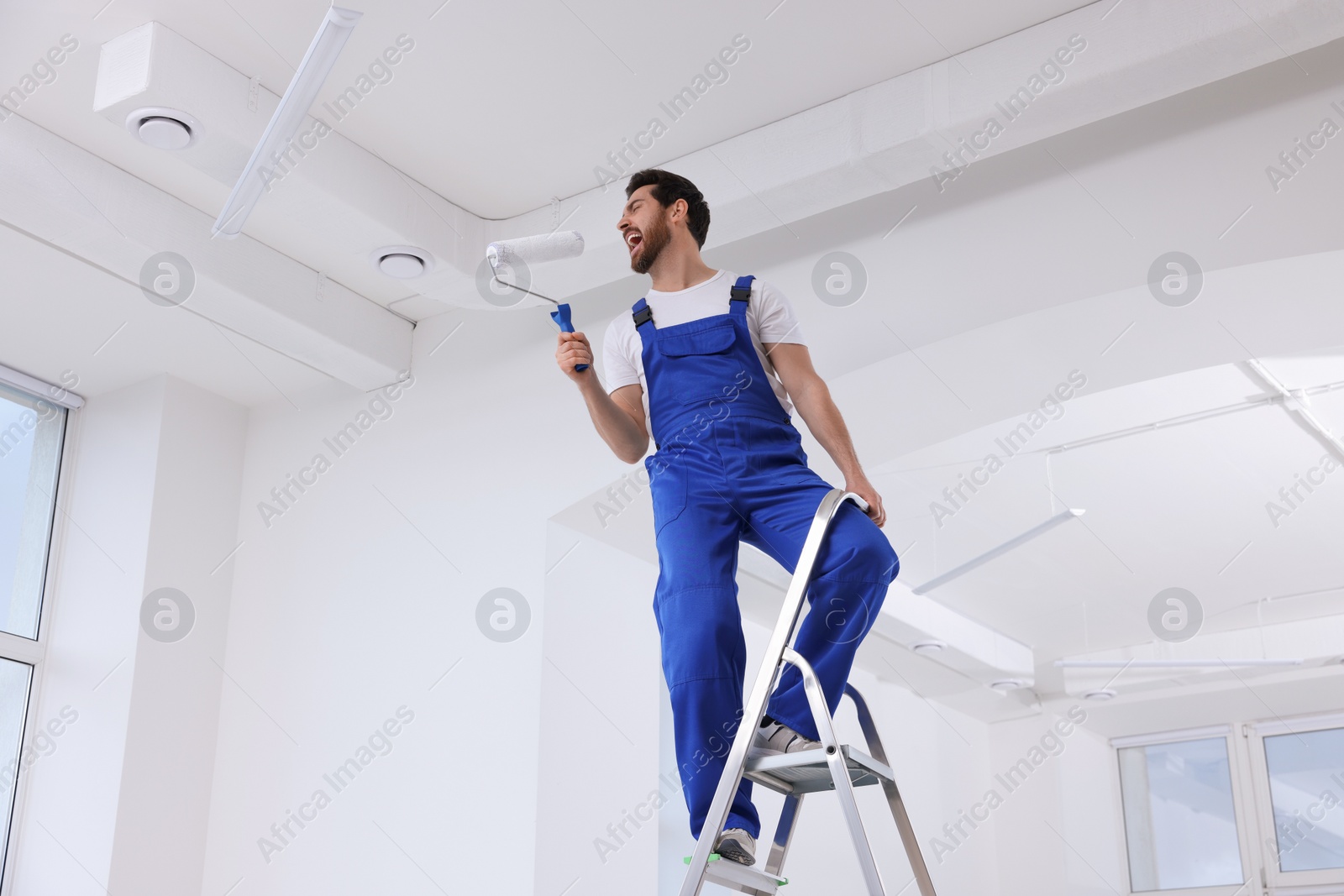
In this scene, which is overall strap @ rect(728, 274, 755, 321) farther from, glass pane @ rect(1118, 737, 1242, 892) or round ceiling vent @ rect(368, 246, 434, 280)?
glass pane @ rect(1118, 737, 1242, 892)

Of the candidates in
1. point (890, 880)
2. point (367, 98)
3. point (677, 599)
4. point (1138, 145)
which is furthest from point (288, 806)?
point (890, 880)

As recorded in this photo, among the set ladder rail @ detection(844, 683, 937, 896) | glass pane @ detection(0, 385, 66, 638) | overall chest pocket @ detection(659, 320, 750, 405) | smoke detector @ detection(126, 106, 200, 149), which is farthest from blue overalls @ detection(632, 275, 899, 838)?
glass pane @ detection(0, 385, 66, 638)

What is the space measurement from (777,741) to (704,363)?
0.82 metres

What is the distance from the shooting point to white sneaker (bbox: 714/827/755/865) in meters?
2.22

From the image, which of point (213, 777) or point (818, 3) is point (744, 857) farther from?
point (213, 777)

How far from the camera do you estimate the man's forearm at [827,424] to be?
8.52ft

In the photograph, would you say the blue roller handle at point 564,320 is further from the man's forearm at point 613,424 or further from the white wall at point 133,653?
the white wall at point 133,653

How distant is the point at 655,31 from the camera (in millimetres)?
3721

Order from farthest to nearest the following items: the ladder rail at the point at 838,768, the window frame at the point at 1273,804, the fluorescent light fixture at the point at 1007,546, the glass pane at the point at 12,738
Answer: the window frame at the point at 1273,804
the fluorescent light fixture at the point at 1007,546
the glass pane at the point at 12,738
the ladder rail at the point at 838,768

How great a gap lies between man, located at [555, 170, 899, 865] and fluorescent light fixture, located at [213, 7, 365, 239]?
2.65 feet

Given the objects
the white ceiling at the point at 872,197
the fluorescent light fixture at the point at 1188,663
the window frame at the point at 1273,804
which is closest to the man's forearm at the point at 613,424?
the white ceiling at the point at 872,197

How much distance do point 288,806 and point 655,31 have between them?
309 cm

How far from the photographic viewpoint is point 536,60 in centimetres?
383

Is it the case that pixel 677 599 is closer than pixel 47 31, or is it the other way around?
pixel 677 599
